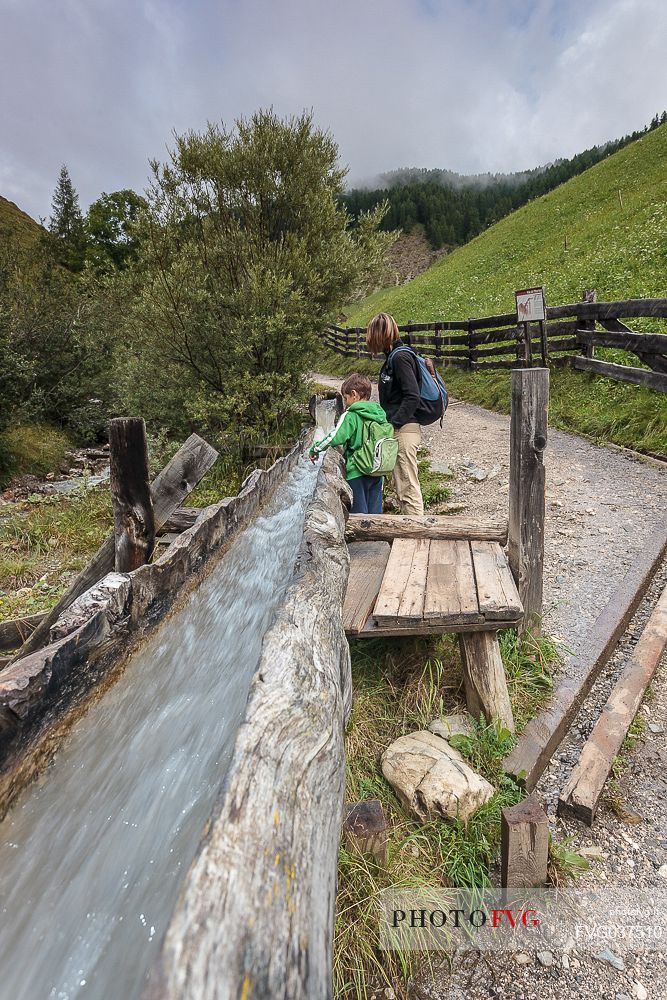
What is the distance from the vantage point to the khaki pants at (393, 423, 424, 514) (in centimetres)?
533

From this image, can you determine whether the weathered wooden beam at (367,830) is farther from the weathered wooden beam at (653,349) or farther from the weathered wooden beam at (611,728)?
the weathered wooden beam at (653,349)

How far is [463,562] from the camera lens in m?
3.82

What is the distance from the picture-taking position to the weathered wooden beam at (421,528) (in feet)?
13.9

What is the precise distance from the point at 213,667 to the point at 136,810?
987mm

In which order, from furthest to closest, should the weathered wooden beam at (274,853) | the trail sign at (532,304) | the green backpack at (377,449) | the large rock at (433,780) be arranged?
1. the trail sign at (532,304)
2. the green backpack at (377,449)
3. the large rock at (433,780)
4. the weathered wooden beam at (274,853)

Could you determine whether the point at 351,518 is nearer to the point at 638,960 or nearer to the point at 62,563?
the point at 638,960

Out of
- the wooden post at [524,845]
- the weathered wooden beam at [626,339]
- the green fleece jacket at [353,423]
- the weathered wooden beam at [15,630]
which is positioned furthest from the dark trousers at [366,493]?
the weathered wooden beam at [626,339]

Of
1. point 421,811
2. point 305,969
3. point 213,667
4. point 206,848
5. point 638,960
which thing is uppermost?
point 206,848

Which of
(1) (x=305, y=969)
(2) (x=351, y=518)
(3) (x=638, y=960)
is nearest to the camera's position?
(1) (x=305, y=969)

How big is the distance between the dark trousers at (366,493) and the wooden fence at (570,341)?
185 inches

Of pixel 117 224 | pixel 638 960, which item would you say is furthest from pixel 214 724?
pixel 117 224

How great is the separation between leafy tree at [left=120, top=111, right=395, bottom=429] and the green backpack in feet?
16.5

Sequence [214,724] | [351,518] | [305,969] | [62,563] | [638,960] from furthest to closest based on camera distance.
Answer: [62,563] < [351,518] < [214,724] < [638,960] < [305,969]

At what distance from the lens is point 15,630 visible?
4.20 metres
